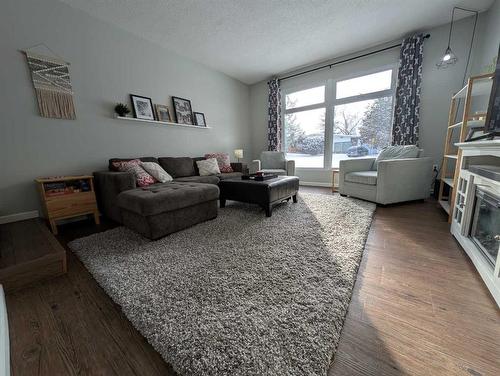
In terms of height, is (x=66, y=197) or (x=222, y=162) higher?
(x=222, y=162)

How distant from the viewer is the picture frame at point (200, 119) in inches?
147

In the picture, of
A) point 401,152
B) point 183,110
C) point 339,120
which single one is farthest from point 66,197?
point 339,120

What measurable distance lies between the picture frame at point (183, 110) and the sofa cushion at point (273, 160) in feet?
5.42

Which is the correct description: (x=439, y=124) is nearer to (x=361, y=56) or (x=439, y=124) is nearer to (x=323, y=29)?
(x=361, y=56)

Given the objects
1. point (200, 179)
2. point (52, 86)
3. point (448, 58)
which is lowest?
point (200, 179)

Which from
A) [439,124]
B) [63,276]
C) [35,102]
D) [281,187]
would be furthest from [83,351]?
[439,124]

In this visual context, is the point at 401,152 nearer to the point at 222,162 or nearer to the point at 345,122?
the point at 345,122

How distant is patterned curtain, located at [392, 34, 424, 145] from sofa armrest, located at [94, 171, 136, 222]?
404 cm

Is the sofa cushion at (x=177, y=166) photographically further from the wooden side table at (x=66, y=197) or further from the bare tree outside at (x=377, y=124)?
the bare tree outside at (x=377, y=124)

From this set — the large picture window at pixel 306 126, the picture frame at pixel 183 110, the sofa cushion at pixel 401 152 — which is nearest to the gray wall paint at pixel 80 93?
the picture frame at pixel 183 110

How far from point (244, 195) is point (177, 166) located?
1467 millimetres

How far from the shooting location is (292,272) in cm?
123

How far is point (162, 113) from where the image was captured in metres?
3.21

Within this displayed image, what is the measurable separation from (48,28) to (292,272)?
350 cm
